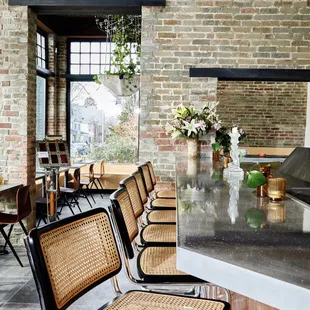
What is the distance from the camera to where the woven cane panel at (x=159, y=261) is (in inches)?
77.8

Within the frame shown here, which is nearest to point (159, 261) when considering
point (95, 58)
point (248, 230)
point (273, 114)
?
point (248, 230)

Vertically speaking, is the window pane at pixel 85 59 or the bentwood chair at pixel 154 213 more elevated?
the window pane at pixel 85 59

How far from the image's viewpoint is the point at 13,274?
4.13 metres

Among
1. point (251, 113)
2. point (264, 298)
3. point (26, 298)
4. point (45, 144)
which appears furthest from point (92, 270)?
point (251, 113)

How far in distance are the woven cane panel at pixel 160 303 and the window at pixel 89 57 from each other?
904 cm

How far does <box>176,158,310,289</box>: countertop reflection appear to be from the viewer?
0.99 m

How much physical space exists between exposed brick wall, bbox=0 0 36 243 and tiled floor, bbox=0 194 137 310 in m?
1.01

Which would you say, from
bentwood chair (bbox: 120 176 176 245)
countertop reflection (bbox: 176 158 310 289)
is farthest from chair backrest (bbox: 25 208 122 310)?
bentwood chair (bbox: 120 176 176 245)

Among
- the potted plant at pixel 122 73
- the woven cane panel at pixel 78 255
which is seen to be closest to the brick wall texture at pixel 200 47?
the potted plant at pixel 122 73

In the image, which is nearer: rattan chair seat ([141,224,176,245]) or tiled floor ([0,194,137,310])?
rattan chair seat ([141,224,176,245])

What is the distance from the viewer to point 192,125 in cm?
447

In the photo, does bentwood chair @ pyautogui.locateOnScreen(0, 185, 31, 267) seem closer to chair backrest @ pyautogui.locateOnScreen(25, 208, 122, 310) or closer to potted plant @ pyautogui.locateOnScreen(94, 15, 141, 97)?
potted plant @ pyautogui.locateOnScreen(94, 15, 141, 97)

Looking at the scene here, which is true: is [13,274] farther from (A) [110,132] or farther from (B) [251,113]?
(A) [110,132]

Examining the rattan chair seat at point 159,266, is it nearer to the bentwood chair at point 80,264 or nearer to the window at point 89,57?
the bentwood chair at point 80,264
